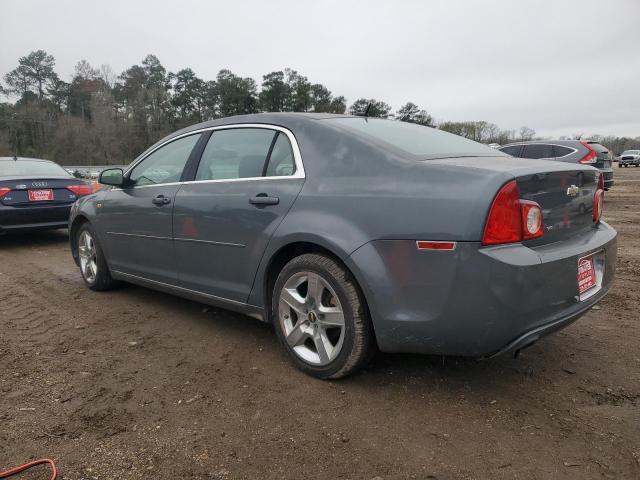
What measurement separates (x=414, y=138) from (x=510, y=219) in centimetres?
102

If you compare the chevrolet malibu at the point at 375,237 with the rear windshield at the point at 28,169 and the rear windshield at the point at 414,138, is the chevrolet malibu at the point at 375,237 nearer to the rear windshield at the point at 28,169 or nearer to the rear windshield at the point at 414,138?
the rear windshield at the point at 414,138

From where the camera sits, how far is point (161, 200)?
3.72 meters

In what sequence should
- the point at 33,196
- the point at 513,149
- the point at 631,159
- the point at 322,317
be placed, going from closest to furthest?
the point at 322,317
the point at 33,196
the point at 513,149
the point at 631,159

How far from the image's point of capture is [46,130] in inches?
2419

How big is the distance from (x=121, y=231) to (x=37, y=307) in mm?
1040

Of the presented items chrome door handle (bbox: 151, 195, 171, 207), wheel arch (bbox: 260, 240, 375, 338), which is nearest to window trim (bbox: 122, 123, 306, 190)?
chrome door handle (bbox: 151, 195, 171, 207)

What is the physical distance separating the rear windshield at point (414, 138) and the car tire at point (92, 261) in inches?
111

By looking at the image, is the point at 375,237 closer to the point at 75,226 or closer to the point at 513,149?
the point at 75,226

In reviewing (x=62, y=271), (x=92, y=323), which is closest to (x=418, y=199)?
(x=92, y=323)

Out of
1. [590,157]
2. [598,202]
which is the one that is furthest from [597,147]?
[598,202]

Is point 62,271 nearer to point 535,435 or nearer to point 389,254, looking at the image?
point 389,254

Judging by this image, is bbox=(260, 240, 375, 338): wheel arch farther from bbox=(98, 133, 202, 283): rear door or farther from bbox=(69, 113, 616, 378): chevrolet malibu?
bbox=(98, 133, 202, 283): rear door

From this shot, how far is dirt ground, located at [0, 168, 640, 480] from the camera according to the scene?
6.70ft

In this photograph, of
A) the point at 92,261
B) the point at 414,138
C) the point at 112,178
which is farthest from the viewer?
the point at 92,261
